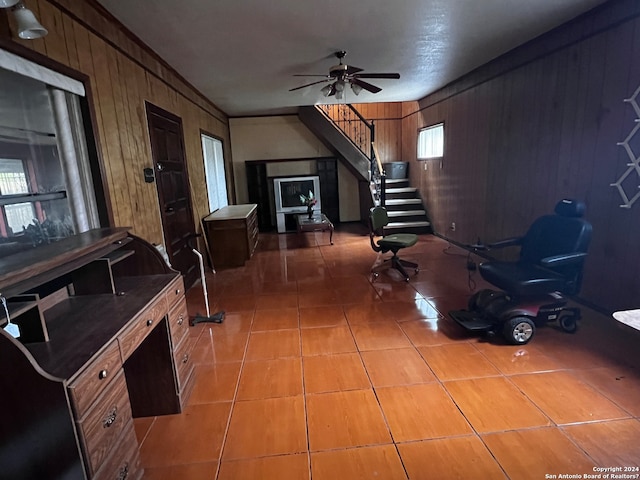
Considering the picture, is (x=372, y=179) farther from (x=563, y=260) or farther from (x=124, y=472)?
(x=124, y=472)

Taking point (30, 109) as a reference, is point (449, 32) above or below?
above

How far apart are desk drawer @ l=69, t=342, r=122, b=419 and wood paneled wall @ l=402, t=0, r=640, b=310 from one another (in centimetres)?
351

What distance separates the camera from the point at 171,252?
3.51 meters

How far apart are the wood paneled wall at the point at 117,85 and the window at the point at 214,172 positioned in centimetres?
178

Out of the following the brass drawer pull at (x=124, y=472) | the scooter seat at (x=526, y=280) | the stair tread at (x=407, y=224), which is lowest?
the brass drawer pull at (x=124, y=472)

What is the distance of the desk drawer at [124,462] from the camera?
1249mm

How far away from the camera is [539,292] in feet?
8.69

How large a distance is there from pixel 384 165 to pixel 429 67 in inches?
124

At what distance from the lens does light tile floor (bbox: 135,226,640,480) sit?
1583mm

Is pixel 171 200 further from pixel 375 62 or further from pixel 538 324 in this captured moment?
pixel 538 324

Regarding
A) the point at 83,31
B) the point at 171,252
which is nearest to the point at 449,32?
the point at 83,31

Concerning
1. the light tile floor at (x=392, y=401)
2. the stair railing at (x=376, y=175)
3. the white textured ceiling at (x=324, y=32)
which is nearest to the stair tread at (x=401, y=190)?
the stair railing at (x=376, y=175)

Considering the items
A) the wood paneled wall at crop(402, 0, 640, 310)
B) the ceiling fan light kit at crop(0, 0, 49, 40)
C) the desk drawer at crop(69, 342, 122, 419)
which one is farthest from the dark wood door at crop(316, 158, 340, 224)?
the desk drawer at crop(69, 342, 122, 419)

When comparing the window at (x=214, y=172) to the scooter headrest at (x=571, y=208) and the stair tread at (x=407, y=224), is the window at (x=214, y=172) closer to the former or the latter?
the stair tread at (x=407, y=224)
